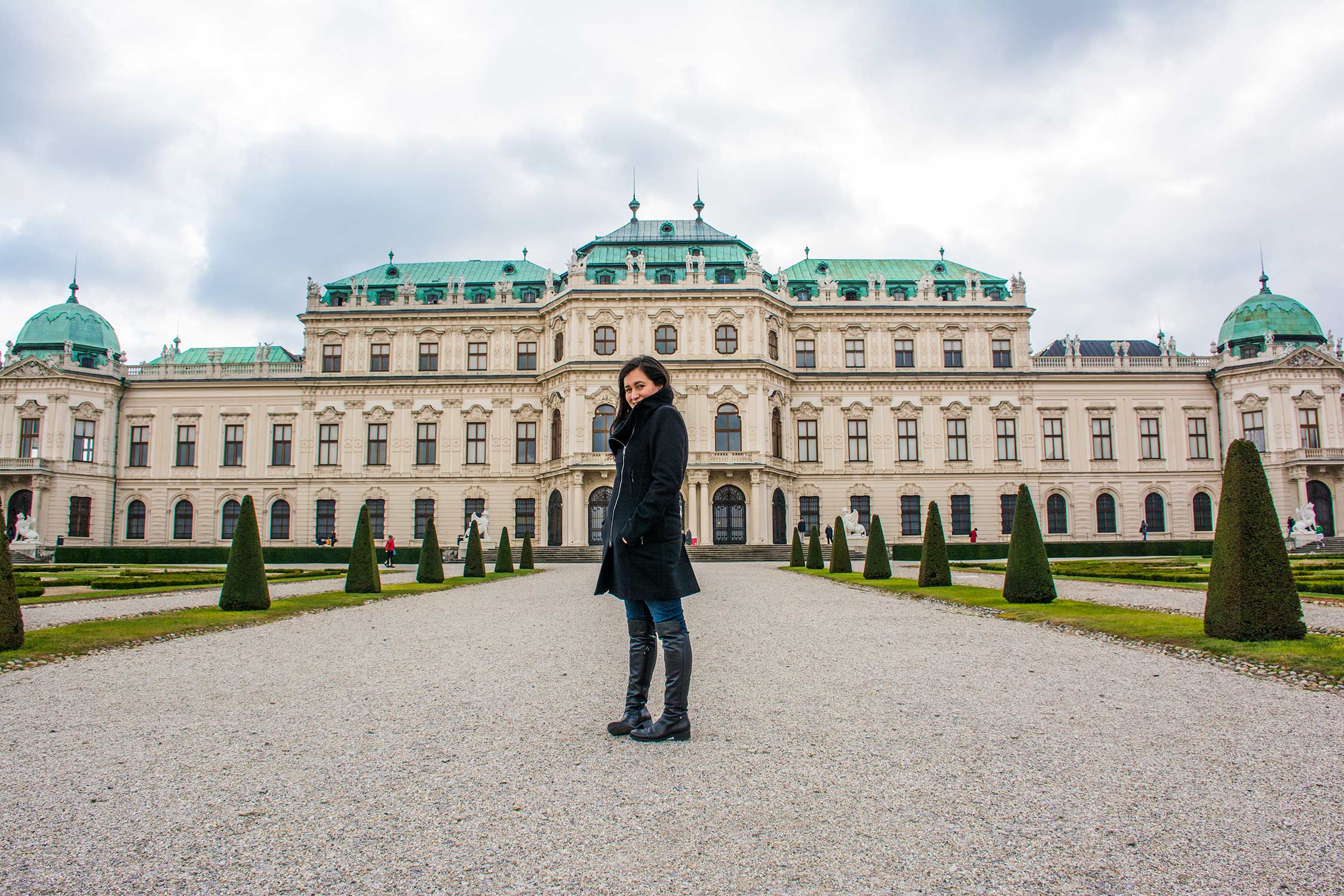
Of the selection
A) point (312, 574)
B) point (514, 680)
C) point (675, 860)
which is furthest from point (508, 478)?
point (675, 860)

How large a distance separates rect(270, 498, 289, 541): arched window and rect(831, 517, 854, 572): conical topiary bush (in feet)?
99.0

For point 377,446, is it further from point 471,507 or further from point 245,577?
point 245,577

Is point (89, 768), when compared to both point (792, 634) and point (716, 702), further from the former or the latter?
point (792, 634)

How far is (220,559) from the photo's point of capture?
36844 millimetres

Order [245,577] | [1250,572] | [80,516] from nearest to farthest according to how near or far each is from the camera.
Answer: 1. [1250,572]
2. [245,577]
3. [80,516]

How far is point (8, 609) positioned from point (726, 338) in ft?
116

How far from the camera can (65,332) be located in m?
45.5

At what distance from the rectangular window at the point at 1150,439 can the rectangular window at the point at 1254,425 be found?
12.1 feet

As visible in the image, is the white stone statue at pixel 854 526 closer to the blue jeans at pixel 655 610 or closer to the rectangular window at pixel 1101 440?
the rectangular window at pixel 1101 440

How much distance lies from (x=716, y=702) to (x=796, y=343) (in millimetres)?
39885

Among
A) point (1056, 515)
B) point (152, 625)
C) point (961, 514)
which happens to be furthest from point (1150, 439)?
point (152, 625)

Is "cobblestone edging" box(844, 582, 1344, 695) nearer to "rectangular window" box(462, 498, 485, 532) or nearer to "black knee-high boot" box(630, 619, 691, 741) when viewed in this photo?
"black knee-high boot" box(630, 619, 691, 741)

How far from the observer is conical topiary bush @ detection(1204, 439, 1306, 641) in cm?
862

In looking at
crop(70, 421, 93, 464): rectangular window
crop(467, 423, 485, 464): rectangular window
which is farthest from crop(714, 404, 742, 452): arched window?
crop(70, 421, 93, 464): rectangular window
